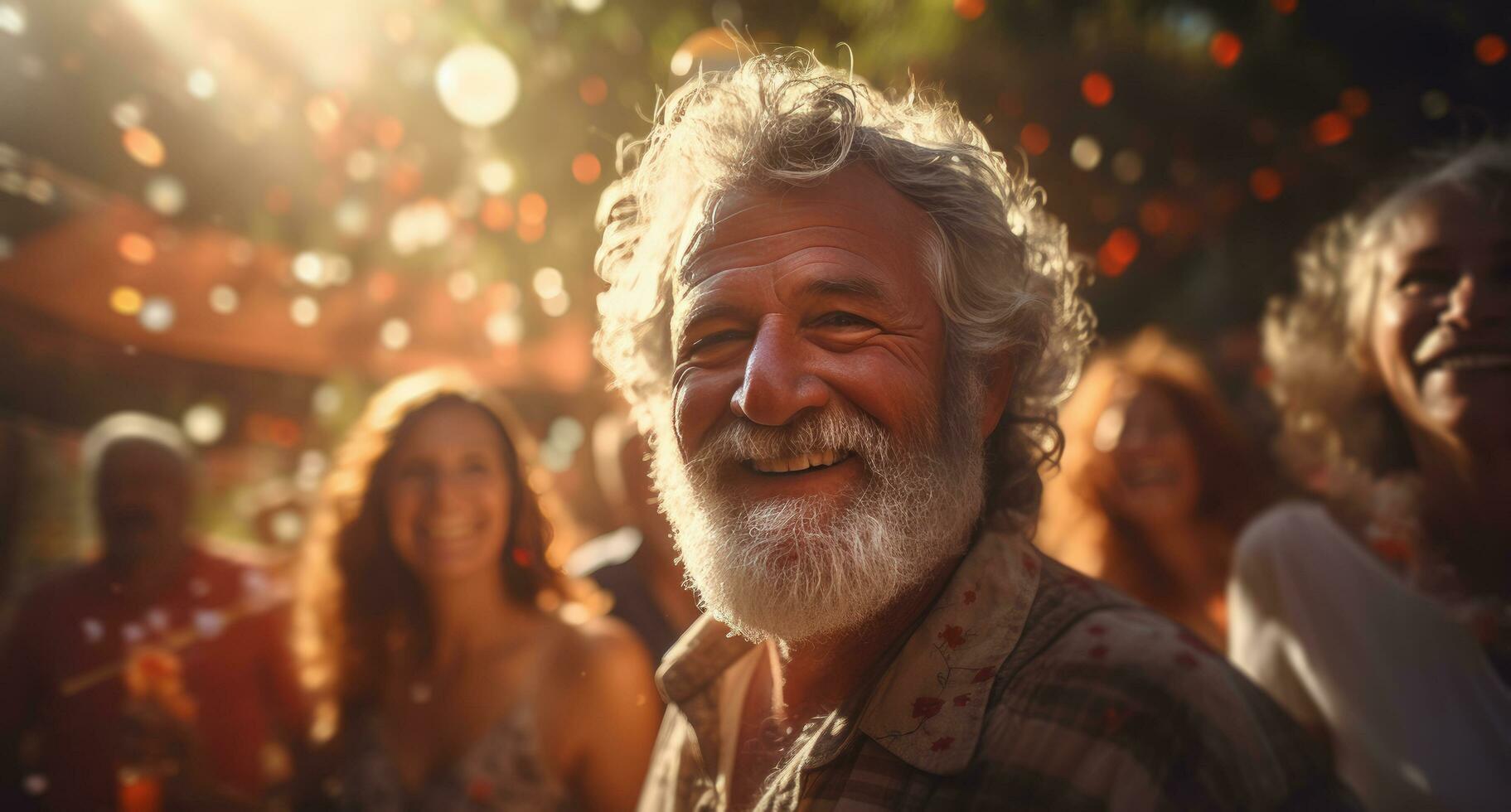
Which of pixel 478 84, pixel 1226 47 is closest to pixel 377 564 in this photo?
pixel 478 84

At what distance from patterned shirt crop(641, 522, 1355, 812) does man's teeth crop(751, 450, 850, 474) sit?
0.32 m

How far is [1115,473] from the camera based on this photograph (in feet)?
12.3

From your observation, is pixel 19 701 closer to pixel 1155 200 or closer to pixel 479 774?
pixel 479 774

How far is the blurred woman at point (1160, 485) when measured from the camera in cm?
365

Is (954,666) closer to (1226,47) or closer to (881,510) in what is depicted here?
(881,510)

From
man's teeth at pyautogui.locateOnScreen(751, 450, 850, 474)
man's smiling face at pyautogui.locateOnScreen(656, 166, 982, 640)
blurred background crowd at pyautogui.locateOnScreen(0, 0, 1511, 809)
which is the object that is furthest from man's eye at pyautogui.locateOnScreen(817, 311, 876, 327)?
blurred background crowd at pyautogui.locateOnScreen(0, 0, 1511, 809)

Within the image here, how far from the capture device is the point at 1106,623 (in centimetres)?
151

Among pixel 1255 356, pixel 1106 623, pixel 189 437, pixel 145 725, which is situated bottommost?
pixel 145 725

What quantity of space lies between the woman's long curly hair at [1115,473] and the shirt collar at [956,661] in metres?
2.18

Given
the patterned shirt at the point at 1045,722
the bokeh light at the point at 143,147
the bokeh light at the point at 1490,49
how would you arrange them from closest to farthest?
1. the patterned shirt at the point at 1045,722
2. the bokeh light at the point at 1490,49
3. the bokeh light at the point at 143,147

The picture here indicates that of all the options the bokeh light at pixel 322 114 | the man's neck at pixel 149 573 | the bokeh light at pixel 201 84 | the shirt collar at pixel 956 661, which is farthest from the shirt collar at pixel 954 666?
the bokeh light at pixel 201 84

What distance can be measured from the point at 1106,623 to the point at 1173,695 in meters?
0.16

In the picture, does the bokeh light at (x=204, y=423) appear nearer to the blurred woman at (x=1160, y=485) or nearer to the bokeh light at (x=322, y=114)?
the bokeh light at (x=322, y=114)

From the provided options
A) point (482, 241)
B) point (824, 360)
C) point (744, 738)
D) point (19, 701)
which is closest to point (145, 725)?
point (19, 701)
